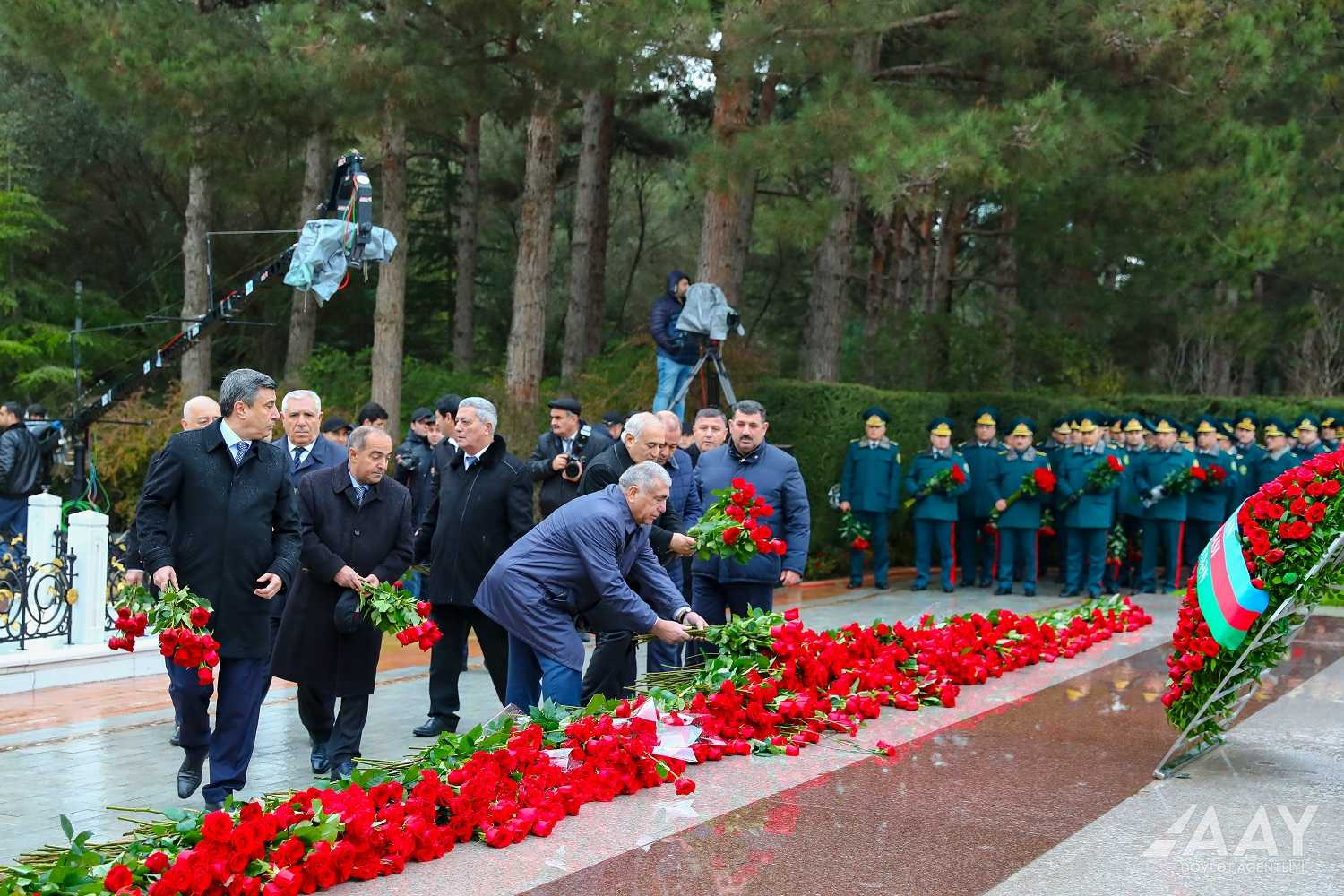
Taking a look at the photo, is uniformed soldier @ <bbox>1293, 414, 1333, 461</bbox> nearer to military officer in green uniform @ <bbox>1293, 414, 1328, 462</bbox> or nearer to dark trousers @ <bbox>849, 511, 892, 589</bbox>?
military officer in green uniform @ <bbox>1293, 414, 1328, 462</bbox>

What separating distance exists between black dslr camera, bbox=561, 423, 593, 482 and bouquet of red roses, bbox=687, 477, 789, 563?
6.50ft

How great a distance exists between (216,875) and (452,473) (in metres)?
3.83

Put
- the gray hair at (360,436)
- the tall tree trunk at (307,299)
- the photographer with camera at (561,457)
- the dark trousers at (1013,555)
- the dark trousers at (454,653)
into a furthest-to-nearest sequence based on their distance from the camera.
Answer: the tall tree trunk at (307,299)
the dark trousers at (1013,555)
the photographer with camera at (561,457)
the dark trousers at (454,653)
the gray hair at (360,436)

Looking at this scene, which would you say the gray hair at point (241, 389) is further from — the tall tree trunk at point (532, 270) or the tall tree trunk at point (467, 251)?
the tall tree trunk at point (467, 251)

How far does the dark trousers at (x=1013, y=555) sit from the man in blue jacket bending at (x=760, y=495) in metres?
6.89

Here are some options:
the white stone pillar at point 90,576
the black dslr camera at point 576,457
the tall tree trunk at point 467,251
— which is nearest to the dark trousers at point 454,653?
the black dslr camera at point 576,457

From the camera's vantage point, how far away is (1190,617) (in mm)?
6883

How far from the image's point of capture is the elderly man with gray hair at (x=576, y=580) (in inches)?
255

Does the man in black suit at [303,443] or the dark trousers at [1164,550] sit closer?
the man in black suit at [303,443]

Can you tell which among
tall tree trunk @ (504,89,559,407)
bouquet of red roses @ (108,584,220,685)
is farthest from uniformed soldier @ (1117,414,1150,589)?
bouquet of red roses @ (108,584,220,685)

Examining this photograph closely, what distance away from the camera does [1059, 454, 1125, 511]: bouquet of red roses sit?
1443 cm

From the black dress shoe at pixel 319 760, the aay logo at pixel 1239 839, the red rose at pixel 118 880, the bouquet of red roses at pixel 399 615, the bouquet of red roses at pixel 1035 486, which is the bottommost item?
the black dress shoe at pixel 319 760

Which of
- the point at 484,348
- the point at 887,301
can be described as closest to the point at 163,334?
the point at 484,348

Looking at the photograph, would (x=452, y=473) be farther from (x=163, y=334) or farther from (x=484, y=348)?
(x=484, y=348)
